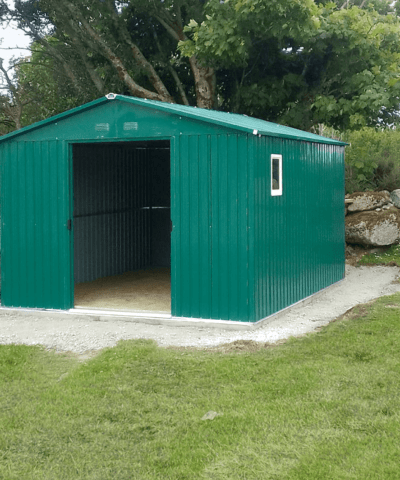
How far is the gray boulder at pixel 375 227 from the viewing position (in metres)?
16.3

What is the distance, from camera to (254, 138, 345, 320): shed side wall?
9.38 metres

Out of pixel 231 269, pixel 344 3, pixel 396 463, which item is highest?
pixel 344 3

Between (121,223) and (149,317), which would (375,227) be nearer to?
(121,223)

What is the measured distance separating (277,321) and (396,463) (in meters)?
4.89

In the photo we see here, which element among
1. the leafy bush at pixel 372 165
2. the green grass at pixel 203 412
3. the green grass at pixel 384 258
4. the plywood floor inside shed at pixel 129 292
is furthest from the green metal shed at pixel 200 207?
the leafy bush at pixel 372 165

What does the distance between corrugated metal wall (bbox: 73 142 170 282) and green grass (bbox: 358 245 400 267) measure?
4.67 m

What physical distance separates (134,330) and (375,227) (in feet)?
29.2

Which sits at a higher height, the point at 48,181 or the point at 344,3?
the point at 344,3

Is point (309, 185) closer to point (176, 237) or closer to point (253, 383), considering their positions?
point (176, 237)

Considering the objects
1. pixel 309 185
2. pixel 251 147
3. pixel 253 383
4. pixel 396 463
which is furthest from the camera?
pixel 309 185

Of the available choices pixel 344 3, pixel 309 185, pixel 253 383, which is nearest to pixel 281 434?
pixel 253 383

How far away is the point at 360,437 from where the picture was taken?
207 inches

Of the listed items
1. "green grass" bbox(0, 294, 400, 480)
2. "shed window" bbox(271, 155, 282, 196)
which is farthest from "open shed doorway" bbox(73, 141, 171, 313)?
"green grass" bbox(0, 294, 400, 480)

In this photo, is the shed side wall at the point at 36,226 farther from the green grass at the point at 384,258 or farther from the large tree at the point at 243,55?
the green grass at the point at 384,258
